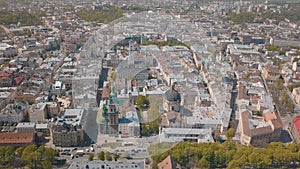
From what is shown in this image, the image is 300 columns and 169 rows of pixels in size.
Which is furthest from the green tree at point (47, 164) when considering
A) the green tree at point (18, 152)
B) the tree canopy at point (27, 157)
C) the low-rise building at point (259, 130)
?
the low-rise building at point (259, 130)

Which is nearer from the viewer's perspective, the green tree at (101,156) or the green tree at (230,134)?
the green tree at (101,156)

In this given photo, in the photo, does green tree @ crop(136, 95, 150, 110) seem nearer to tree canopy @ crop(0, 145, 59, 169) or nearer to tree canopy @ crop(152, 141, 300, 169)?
tree canopy @ crop(152, 141, 300, 169)

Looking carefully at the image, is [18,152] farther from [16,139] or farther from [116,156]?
[116,156]

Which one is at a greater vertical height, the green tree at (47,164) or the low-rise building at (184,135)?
the low-rise building at (184,135)

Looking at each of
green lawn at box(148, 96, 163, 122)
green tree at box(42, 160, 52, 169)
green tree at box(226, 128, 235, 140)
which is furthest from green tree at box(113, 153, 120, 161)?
green tree at box(226, 128, 235, 140)

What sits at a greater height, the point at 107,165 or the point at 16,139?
the point at 107,165

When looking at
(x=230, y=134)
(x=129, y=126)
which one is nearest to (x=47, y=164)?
(x=129, y=126)

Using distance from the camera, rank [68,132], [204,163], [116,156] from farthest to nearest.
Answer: [68,132] < [116,156] < [204,163]

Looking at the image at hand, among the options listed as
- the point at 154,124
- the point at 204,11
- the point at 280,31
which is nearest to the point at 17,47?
the point at 154,124

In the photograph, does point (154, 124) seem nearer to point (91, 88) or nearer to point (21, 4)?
point (91, 88)

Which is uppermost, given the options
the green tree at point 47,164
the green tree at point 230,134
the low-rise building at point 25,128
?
the low-rise building at point 25,128

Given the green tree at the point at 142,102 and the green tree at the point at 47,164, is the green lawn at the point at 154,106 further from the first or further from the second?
the green tree at the point at 47,164
